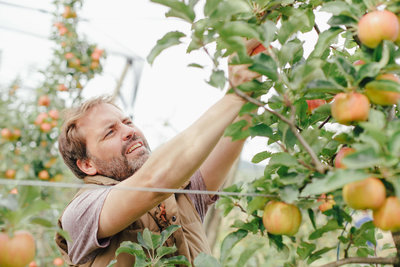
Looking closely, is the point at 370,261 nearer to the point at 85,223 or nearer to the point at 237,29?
the point at 237,29

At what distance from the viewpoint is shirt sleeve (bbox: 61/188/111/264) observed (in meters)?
1.12

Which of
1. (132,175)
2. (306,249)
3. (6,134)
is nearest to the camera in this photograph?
(306,249)

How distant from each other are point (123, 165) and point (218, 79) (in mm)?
809

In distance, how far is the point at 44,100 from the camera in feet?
11.5

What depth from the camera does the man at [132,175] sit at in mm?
885

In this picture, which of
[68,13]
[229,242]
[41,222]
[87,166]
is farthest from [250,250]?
[68,13]

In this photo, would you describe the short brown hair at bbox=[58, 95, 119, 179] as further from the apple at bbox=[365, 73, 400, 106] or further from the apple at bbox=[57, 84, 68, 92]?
the apple at bbox=[57, 84, 68, 92]

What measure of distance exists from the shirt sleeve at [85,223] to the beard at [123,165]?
19 cm

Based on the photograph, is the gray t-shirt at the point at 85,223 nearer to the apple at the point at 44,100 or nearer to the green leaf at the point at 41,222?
the green leaf at the point at 41,222

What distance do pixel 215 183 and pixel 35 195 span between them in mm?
876

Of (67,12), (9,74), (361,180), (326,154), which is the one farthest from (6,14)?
(361,180)

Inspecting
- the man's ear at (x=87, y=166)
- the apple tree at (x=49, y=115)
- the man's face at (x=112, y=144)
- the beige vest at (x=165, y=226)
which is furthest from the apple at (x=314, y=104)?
the apple tree at (x=49, y=115)

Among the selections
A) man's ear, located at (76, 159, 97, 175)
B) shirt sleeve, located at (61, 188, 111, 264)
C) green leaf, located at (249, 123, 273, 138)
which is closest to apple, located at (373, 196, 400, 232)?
green leaf, located at (249, 123, 273, 138)

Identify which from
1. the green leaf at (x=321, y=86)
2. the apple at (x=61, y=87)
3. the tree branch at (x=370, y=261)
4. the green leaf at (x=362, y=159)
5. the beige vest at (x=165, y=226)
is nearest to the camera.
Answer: the green leaf at (x=362, y=159)
